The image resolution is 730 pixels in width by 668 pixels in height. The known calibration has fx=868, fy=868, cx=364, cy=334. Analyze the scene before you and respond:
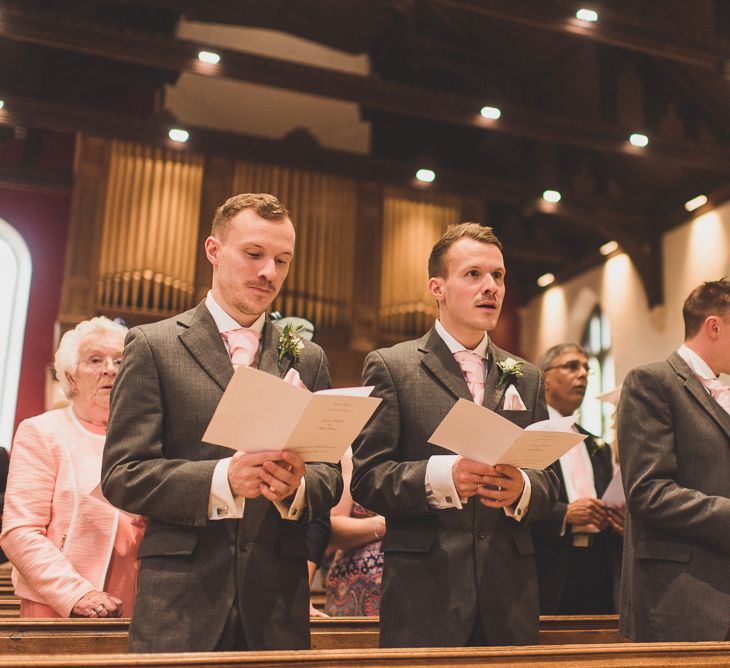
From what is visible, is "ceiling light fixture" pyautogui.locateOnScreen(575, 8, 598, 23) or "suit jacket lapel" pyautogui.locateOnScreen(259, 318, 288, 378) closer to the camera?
"suit jacket lapel" pyautogui.locateOnScreen(259, 318, 288, 378)

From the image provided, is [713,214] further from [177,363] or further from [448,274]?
[177,363]

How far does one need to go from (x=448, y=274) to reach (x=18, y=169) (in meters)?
7.88

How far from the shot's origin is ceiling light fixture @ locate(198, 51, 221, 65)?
6973 mm

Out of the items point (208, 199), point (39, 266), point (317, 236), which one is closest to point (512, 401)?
point (208, 199)

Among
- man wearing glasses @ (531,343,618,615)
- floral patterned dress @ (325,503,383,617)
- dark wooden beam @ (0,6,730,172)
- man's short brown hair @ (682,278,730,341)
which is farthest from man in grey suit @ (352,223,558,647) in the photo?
dark wooden beam @ (0,6,730,172)

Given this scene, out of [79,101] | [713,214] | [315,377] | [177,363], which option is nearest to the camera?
[177,363]

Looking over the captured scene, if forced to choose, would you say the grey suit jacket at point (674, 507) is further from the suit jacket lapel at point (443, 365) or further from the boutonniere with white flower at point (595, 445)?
the boutonniere with white flower at point (595, 445)

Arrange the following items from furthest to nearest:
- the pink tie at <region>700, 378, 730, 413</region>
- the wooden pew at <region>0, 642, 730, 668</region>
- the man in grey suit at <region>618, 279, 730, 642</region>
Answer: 1. the pink tie at <region>700, 378, 730, 413</region>
2. the man in grey suit at <region>618, 279, 730, 642</region>
3. the wooden pew at <region>0, 642, 730, 668</region>

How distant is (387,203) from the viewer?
374 inches

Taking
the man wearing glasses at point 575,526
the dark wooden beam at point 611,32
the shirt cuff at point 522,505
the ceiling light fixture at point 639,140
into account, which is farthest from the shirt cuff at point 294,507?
the ceiling light fixture at point 639,140

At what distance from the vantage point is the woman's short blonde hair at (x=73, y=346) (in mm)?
2904

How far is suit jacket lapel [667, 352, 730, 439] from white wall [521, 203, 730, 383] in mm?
5940

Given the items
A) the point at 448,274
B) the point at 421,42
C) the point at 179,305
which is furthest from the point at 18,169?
the point at 448,274

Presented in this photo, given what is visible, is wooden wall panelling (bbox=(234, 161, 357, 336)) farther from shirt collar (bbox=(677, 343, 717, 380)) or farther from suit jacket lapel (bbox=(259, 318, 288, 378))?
suit jacket lapel (bbox=(259, 318, 288, 378))
